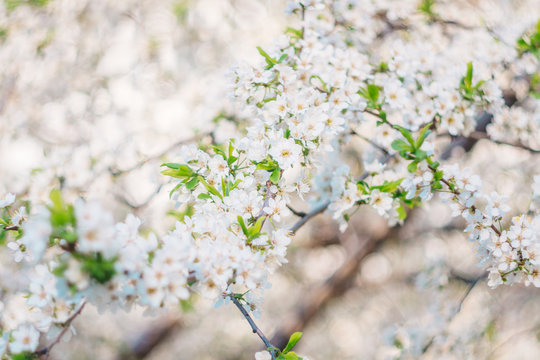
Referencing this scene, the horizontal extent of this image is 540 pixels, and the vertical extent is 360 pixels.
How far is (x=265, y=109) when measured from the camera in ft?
5.68

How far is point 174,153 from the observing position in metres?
3.14

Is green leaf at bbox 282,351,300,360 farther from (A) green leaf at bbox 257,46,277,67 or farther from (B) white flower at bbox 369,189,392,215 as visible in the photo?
(A) green leaf at bbox 257,46,277,67

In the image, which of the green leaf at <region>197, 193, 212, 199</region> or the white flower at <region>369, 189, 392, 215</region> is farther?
the white flower at <region>369, 189, 392, 215</region>

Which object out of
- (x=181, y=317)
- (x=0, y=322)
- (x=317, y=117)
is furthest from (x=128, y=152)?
(x=181, y=317)

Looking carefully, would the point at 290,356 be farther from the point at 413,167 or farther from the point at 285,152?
the point at 413,167

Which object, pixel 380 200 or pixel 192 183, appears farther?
pixel 380 200

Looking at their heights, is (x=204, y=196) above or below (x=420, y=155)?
below

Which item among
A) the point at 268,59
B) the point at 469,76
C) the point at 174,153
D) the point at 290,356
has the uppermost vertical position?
the point at 268,59

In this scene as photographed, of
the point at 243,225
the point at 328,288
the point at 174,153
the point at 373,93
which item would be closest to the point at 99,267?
the point at 243,225

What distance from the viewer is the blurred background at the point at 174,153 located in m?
3.11

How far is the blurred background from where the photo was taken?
3.11 meters

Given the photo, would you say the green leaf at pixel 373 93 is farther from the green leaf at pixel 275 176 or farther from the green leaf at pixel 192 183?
the green leaf at pixel 192 183

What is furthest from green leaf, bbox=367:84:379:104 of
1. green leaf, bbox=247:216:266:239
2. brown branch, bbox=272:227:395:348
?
brown branch, bbox=272:227:395:348

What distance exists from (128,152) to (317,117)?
2120 millimetres
